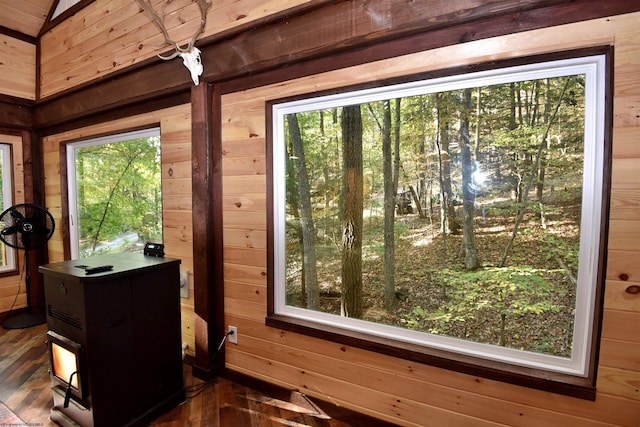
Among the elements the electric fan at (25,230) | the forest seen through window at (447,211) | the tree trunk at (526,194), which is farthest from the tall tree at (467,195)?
the electric fan at (25,230)

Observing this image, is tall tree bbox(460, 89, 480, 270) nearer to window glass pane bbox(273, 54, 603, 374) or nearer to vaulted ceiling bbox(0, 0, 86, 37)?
window glass pane bbox(273, 54, 603, 374)

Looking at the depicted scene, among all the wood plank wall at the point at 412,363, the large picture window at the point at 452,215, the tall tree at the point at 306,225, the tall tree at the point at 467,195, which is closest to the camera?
the wood plank wall at the point at 412,363

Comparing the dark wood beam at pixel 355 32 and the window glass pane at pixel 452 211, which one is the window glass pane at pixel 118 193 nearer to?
the dark wood beam at pixel 355 32

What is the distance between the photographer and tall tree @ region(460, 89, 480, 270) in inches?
63.0

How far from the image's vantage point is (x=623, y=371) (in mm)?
1191

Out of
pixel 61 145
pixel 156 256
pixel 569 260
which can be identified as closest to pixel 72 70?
pixel 61 145

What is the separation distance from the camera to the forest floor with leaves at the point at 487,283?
54.7 inches

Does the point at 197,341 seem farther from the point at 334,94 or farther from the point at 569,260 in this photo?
the point at 569,260

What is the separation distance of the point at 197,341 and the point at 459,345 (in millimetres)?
1761

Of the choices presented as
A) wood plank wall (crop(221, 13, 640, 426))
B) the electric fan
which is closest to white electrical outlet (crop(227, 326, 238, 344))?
wood plank wall (crop(221, 13, 640, 426))

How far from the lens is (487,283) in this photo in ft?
5.36

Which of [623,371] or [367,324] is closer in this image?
[623,371]

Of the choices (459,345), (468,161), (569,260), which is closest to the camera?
(569,260)

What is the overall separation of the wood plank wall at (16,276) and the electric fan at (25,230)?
0.20 m
